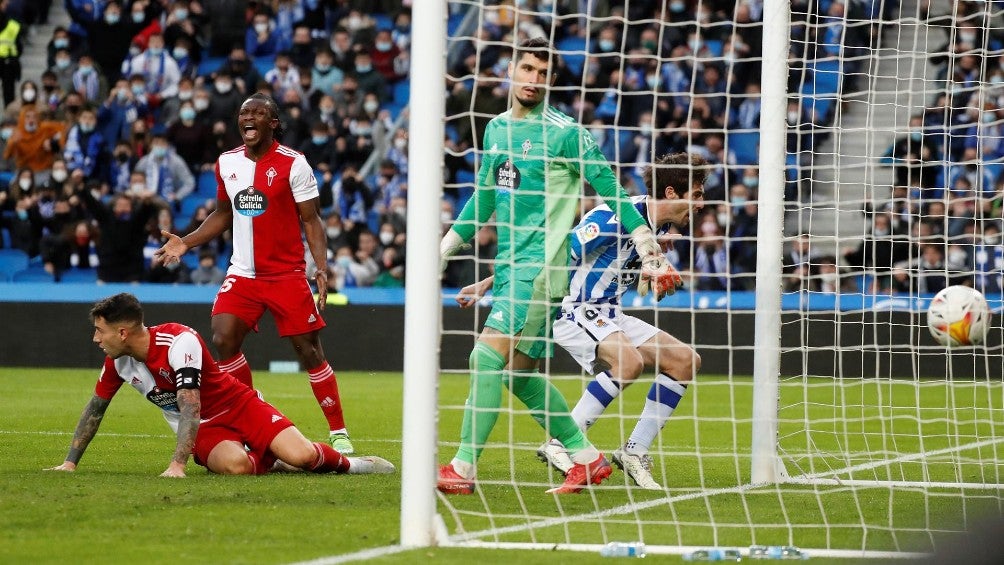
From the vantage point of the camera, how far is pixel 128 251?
16.9m

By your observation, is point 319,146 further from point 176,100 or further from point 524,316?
point 524,316

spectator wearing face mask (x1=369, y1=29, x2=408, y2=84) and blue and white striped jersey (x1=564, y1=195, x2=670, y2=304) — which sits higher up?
spectator wearing face mask (x1=369, y1=29, x2=408, y2=84)

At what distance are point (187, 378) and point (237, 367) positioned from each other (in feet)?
3.78

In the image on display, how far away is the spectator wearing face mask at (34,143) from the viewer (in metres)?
18.8

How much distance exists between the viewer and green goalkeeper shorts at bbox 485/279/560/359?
232 inches

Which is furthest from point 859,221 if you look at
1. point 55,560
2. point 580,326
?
point 55,560

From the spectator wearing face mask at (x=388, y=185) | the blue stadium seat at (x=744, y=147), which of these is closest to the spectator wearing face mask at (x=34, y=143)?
the spectator wearing face mask at (x=388, y=185)

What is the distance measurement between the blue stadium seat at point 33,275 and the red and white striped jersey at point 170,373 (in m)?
11.5

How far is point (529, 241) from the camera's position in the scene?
605cm

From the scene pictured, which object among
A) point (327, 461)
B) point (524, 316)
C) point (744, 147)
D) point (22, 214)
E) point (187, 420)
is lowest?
point (327, 461)

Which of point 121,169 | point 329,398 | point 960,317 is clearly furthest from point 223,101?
point 960,317

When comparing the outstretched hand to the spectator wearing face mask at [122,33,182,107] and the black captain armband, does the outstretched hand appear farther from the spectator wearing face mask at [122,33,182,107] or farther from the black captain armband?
the spectator wearing face mask at [122,33,182,107]

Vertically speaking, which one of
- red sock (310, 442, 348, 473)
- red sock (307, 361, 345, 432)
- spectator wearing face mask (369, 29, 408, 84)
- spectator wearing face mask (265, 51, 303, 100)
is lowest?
red sock (310, 442, 348, 473)

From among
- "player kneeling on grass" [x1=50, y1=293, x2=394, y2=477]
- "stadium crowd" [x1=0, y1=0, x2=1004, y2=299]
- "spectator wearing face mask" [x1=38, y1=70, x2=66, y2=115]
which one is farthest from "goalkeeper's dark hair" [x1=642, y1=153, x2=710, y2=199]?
"spectator wearing face mask" [x1=38, y1=70, x2=66, y2=115]
